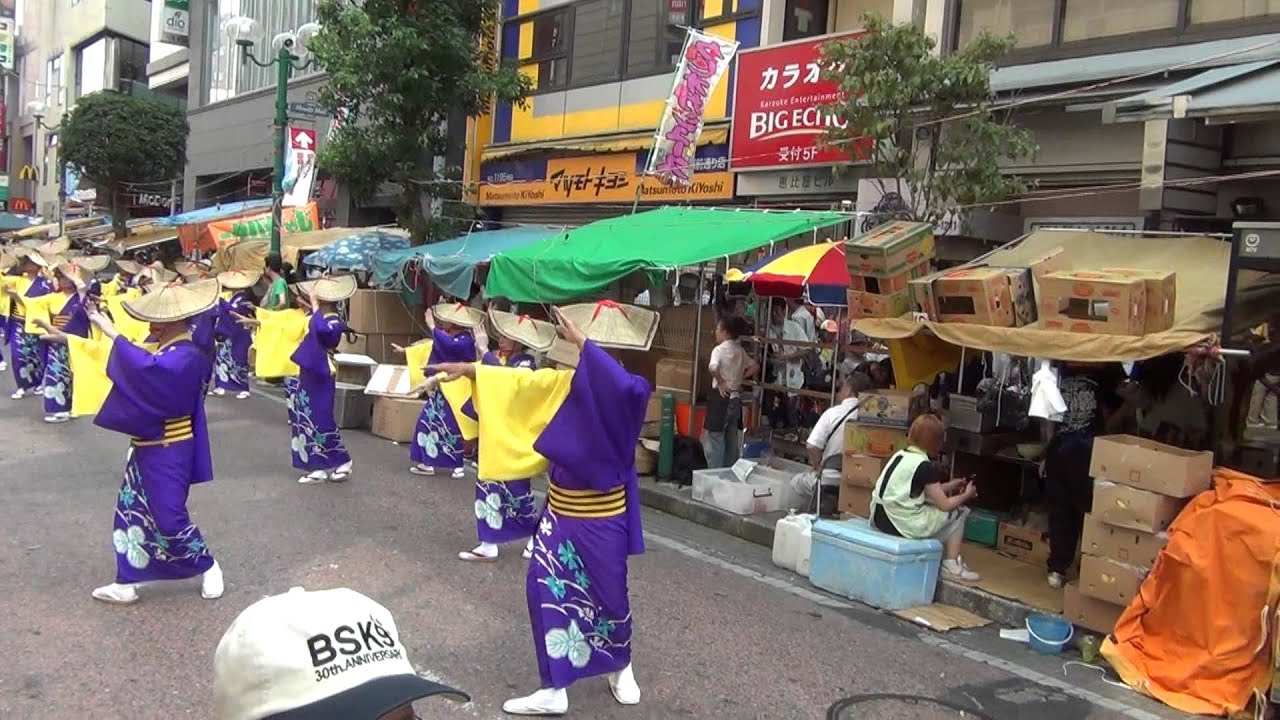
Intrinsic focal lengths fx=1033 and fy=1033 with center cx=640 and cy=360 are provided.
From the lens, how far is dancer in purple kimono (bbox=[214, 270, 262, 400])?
1489 cm

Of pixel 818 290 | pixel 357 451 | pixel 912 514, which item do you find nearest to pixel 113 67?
pixel 357 451

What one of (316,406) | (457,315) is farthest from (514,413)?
(316,406)

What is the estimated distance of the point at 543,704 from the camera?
4.62 meters

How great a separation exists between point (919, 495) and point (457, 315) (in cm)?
477

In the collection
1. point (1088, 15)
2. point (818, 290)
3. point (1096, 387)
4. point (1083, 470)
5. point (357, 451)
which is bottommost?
point (357, 451)

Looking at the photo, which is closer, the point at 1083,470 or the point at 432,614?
the point at 432,614

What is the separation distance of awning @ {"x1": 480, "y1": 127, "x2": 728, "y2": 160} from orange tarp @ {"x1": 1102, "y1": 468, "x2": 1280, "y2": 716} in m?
9.01

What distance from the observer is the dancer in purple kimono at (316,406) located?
9.62 metres

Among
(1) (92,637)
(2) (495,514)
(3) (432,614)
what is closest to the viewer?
(1) (92,637)

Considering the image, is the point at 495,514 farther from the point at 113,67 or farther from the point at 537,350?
the point at 113,67

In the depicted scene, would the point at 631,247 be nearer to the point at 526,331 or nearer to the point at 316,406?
the point at 316,406

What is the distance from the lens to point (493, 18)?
52.2 ft

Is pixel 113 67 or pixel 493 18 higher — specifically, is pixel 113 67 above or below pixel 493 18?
above

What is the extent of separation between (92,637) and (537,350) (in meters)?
3.00
